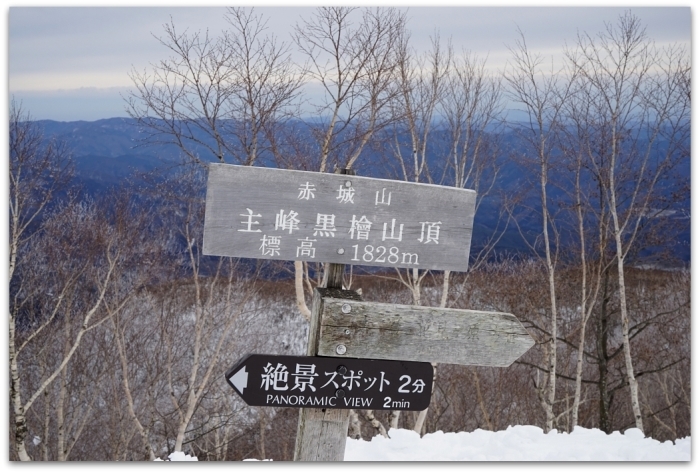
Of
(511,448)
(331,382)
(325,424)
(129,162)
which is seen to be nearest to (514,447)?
(511,448)

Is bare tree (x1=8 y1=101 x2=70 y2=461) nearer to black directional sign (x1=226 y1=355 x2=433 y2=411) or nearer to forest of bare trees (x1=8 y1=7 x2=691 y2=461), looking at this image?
forest of bare trees (x1=8 y1=7 x2=691 y2=461)

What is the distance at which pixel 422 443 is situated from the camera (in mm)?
3674

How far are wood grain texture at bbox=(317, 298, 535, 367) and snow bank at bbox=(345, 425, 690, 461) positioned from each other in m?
1.65

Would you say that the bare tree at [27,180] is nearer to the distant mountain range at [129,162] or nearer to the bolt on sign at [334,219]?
the distant mountain range at [129,162]

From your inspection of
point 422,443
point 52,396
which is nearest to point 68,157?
point 422,443

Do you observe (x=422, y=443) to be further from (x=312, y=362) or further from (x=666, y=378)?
(x=666, y=378)

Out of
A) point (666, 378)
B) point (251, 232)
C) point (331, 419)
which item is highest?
point (251, 232)

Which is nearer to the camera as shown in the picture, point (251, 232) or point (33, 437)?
point (251, 232)

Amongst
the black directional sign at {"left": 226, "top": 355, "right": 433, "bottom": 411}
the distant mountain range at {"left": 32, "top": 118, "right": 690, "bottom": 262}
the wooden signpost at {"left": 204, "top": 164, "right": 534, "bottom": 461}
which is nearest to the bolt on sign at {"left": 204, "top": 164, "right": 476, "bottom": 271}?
the wooden signpost at {"left": 204, "top": 164, "right": 534, "bottom": 461}

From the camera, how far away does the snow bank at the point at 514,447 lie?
3505 millimetres

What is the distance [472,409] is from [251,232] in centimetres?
876

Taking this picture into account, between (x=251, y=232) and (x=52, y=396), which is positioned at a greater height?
(x=251, y=232)

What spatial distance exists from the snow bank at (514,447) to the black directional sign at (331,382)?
158 centimetres

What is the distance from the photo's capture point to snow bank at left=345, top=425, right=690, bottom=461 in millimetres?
3505
